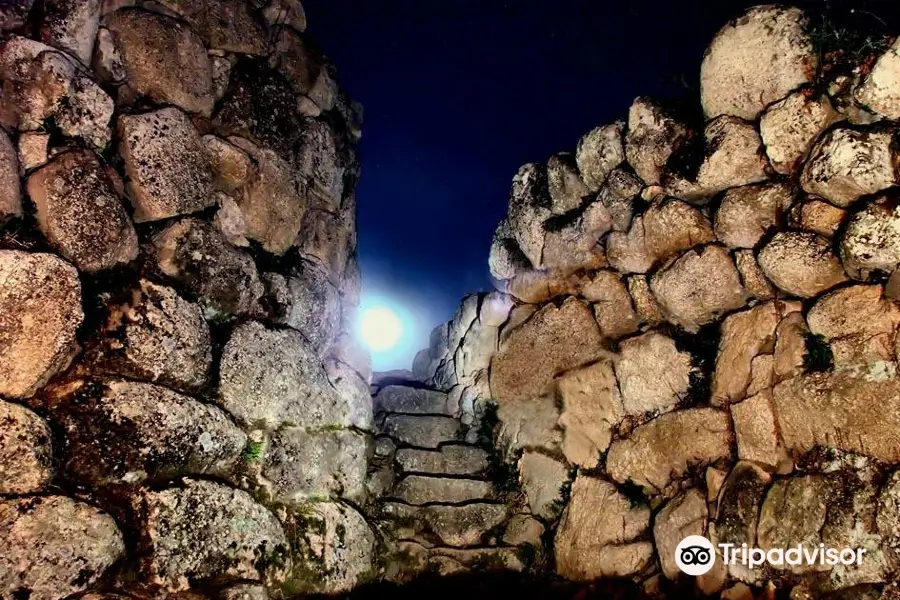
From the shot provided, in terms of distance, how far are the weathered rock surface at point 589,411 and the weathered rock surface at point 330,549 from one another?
3.85m

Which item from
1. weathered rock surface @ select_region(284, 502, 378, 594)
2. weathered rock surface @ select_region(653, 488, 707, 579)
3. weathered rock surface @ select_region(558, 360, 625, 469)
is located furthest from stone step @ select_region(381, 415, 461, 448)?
weathered rock surface @ select_region(653, 488, 707, 579)

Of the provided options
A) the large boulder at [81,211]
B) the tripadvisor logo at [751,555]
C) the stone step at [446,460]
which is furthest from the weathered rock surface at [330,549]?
the tripadvisor logo at [751,555]

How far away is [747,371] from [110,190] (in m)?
9.02

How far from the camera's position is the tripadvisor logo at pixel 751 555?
18.9 ft

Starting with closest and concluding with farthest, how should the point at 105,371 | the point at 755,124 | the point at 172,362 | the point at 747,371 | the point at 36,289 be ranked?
1. the point at 36,289
2. the point at 105,371
3. the point at 172,362
4. the point at 747,371
5. the point at 755,124

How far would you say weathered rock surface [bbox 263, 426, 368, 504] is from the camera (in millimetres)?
7452

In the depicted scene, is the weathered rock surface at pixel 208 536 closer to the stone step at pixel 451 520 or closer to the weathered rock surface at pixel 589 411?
the stone step at pixel 451 520

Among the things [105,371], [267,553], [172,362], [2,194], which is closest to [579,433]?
[267,553]

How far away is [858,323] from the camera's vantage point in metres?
6.18

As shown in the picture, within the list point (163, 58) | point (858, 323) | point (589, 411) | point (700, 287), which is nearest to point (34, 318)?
point (163, 58)

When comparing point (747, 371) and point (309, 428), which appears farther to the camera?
point (309, 428)

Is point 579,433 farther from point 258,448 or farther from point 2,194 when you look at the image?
point 2,194

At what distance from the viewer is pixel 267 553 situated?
6.79m

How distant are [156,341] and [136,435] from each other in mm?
1206
